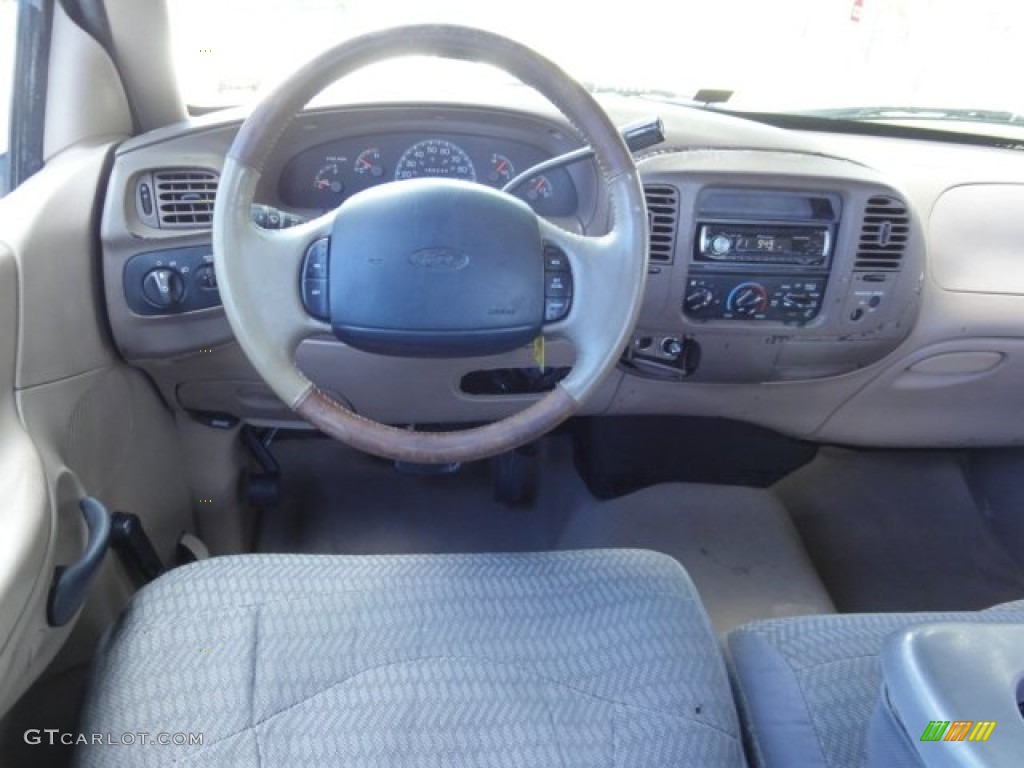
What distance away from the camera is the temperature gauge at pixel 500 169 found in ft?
4.72

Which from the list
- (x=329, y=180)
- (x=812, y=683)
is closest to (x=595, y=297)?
(x=812, y=683)

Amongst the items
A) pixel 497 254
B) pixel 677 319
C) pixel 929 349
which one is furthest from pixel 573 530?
pixel 497 254

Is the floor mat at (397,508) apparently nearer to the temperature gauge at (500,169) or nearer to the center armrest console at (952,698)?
the temperature gauge at (500,169)

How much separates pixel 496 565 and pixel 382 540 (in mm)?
926

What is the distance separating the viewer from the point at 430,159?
4.65ft

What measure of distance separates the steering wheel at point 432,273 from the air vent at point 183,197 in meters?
0.40

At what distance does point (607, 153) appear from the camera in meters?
0.98

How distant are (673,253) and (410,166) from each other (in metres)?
0.48

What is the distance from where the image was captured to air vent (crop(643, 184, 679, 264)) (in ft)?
4.48

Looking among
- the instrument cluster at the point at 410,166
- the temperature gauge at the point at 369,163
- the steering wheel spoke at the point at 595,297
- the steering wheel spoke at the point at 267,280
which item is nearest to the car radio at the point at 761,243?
the instrument cluster at the point at 410,166

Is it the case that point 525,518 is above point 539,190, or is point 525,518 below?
below

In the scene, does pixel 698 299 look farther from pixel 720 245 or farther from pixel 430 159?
pixel 430 159

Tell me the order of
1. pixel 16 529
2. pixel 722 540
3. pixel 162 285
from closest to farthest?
pixel 16 529, pixel 162 285, pixel 722 540

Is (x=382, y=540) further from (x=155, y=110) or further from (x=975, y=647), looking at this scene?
(x=975, y=647)
